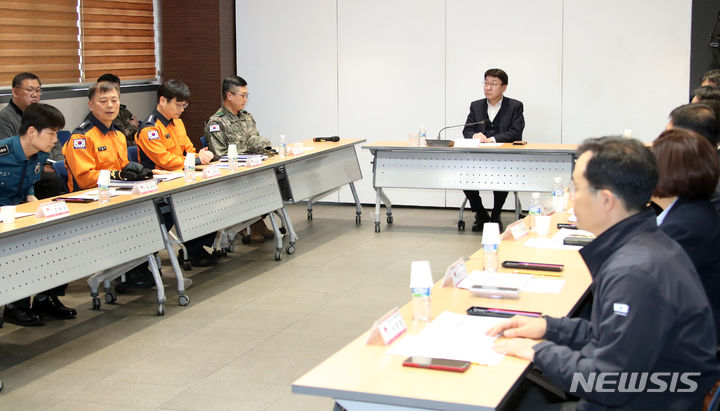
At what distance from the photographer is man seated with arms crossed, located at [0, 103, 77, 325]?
4.52 m

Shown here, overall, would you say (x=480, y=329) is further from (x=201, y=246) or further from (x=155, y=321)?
(x=201, y=246)

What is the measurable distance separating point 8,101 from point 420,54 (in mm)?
4035

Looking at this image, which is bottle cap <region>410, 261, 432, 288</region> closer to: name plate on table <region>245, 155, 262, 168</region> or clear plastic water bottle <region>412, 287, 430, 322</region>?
clear plastic water bottle <region>412, 287, 430, 322</region>

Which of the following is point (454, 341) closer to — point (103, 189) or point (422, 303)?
point (422, 303)

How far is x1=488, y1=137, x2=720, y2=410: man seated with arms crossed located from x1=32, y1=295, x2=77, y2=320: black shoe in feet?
11.8

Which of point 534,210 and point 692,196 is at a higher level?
point 692,196

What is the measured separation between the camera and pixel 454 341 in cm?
223

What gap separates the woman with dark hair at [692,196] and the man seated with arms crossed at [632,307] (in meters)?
0.44

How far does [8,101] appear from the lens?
6.55 meters

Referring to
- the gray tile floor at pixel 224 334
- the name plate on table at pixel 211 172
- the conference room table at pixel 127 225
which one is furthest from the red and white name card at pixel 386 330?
the name plate on table at pixel 211 172

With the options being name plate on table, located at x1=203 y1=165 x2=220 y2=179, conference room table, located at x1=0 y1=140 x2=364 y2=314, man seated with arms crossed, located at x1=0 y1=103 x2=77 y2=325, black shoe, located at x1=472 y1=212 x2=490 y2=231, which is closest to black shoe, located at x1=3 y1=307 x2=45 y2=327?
man seated with arms crossed, located at x1=0 y1=103 x2=77 y2=325

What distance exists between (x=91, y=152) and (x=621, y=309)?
427 cm

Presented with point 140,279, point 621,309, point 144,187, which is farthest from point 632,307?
point 140,279

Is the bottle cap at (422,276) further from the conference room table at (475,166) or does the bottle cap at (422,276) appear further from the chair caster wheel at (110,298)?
the conference room table at (475,166)
